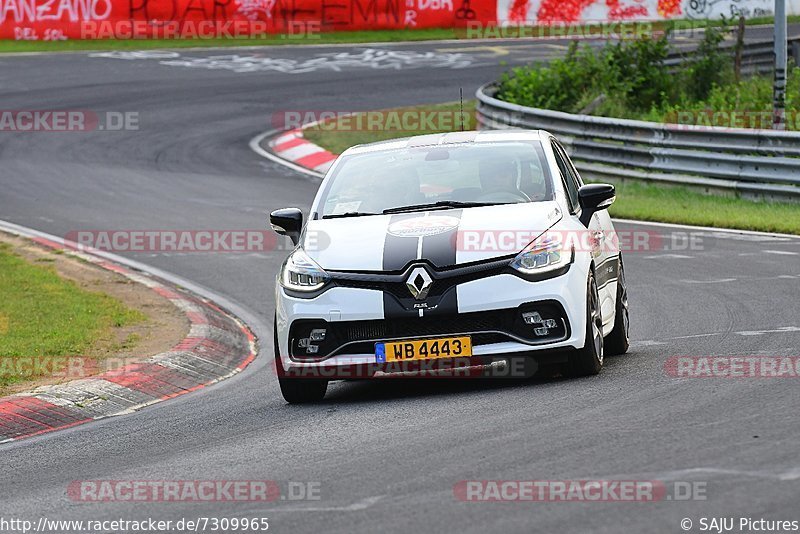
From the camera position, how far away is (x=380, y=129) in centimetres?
2703

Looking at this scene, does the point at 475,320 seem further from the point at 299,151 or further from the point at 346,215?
the point at 299,151

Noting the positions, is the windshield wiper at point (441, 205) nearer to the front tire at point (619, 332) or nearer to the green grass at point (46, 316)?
the front tire at point (619, 332)

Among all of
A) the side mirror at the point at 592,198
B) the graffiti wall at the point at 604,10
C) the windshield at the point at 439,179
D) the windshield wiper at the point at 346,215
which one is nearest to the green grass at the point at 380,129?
the graffiti wall at the point at 604,10

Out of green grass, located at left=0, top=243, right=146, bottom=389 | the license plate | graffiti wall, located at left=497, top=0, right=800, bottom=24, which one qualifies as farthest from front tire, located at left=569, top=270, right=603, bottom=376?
graffiti wall, located at left=497, top=0, right=800, bottom=24

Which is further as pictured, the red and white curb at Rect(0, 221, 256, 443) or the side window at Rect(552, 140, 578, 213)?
the side window at Rect(552, 140, 578, 213)

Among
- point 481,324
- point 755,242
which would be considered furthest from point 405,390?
point 755,242

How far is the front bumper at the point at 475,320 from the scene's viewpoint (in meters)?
8.45

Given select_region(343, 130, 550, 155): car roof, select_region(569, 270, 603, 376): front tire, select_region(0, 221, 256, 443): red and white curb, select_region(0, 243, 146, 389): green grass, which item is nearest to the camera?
select_region(569, 270, 603, 376): front tire

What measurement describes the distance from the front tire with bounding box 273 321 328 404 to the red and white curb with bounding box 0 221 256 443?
3.81ft

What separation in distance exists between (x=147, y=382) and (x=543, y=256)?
3169mm

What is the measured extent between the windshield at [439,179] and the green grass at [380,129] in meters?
14.8

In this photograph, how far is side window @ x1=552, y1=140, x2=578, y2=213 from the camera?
972 centimetres

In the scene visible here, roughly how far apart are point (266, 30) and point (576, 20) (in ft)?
29.5

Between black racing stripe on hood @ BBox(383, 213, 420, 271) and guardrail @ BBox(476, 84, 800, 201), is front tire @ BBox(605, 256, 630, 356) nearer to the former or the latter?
black racing stripe on hood @ BBox(383, 213, 420, 271)
